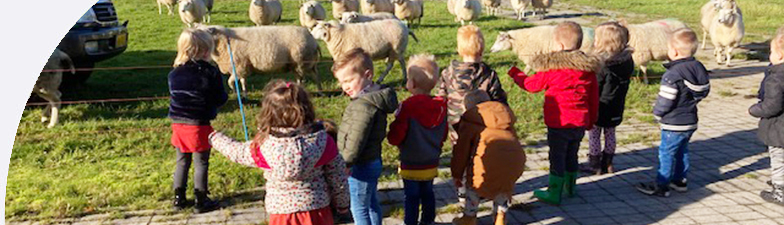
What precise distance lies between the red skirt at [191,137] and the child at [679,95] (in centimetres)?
376

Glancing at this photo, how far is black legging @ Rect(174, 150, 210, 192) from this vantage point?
4.59m

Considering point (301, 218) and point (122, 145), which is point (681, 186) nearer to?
point (301, 218)

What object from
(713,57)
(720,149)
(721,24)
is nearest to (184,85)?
(720,149)

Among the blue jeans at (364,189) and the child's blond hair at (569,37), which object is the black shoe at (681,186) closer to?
the child's blond hair at (569,37)

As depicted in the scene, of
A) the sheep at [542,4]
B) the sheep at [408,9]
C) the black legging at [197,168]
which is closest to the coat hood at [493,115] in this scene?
the black legging at [197,168]

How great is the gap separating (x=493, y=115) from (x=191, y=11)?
16.6m

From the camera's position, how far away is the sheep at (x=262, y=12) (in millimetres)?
18297

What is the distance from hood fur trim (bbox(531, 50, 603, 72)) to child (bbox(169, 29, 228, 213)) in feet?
8.35

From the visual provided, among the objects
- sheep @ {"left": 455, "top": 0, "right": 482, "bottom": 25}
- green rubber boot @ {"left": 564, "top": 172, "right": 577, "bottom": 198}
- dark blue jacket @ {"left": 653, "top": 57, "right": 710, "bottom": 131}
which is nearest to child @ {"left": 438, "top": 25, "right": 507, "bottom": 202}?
green rubber boot @ {"left": 564, "top": 172, "right": 577, "bottom": 198}

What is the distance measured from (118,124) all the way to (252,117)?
69.8 inches

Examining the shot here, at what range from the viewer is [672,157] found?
4.94 meters

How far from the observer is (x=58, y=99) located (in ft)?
26.0

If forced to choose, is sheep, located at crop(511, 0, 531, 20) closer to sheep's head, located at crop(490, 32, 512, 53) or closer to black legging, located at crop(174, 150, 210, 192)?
sheep's head, located at crop(490, 32, 512, 53)

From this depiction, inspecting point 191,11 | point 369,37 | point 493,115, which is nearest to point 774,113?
point 493,115
